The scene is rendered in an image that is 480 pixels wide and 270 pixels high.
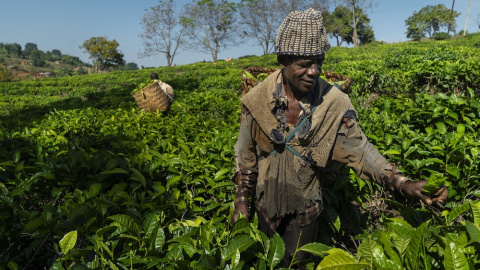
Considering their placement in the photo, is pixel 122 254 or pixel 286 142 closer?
pixel 122 254

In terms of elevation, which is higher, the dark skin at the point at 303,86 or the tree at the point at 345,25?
the tree at the point at 345,25

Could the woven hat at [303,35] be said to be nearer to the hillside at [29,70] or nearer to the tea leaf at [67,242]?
the tea leaf at [67,242]

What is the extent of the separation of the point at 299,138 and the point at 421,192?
600 millimetres

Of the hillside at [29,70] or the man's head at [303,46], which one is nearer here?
the man's head at [303,46]

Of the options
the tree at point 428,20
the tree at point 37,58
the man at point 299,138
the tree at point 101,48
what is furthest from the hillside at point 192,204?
the tree at point 37,58

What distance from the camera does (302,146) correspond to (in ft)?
5.60

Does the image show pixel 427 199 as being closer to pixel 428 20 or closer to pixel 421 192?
pixel 421 192

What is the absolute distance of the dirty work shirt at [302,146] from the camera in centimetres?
166

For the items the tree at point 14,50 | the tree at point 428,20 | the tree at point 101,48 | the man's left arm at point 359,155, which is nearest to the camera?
the man's left arm at point 359,155

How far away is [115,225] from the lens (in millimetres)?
1460

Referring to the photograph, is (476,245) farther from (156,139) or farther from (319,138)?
(156,139)

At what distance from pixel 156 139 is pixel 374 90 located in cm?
522

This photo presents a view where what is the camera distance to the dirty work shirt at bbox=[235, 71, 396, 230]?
5.45 ft

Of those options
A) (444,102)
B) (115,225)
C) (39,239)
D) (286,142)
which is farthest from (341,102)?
(444,102)
